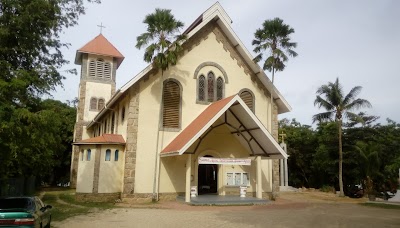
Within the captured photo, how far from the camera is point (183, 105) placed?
70.3 ft

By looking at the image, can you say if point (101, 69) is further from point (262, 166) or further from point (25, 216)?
point (25, 216)

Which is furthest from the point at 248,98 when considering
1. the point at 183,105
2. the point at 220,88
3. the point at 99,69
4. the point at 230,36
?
the point at 99,69

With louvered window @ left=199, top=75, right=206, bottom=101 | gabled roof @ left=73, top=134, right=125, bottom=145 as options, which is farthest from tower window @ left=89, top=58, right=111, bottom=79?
louvered window @ left=199, top=75, right=206, bottom=101

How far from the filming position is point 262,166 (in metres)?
22.8

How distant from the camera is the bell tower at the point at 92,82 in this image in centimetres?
3341

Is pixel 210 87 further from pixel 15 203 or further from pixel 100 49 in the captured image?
pixel 100 49

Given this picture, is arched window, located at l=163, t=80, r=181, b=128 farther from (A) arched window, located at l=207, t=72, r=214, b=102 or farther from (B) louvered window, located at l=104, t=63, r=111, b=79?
(B) louvered window, located at l=104, t=63, r=111, b=79

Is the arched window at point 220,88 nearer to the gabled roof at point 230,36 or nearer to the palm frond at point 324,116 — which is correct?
the gabled roof at point 230,36

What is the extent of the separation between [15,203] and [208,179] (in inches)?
581

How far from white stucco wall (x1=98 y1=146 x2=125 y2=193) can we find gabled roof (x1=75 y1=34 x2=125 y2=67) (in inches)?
655

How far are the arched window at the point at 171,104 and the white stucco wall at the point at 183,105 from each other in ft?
1.25

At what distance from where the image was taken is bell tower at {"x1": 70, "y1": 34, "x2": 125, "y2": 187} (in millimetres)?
33406

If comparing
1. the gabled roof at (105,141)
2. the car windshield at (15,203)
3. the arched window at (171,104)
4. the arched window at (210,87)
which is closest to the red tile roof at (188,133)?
the arched window at (171,104)

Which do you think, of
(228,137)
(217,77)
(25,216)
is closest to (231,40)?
(217,77)
